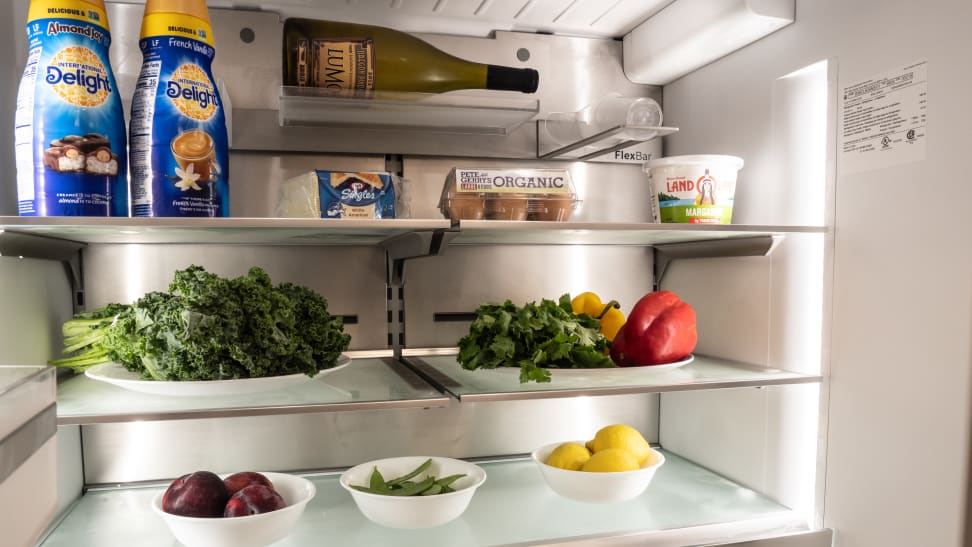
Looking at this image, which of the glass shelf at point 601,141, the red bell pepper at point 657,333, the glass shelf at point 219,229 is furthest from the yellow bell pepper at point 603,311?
the glass shelf at point 219,229

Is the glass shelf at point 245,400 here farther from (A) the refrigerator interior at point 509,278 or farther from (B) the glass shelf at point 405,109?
(B) the glass shelf at point 405,109

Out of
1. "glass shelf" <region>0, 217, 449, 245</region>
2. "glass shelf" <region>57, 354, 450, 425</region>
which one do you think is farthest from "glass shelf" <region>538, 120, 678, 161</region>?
"glass shelf" <region>57, 354, 450, 425</region>

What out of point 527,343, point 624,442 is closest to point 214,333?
point 527,343

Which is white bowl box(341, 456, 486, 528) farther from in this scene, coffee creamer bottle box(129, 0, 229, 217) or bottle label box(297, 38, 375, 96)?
bottle label box(297, 38, 375, 96)

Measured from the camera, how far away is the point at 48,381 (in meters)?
0.49

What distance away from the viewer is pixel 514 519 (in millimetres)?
1197

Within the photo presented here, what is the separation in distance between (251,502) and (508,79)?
916mm

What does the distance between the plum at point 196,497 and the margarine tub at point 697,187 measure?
0.88 meters

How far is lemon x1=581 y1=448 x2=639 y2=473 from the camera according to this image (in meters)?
1.16

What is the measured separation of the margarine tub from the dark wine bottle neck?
1.02 ft

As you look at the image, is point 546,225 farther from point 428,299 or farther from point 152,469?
point 152,469

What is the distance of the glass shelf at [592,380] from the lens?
1.06 meters

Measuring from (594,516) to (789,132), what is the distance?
0.80 meters

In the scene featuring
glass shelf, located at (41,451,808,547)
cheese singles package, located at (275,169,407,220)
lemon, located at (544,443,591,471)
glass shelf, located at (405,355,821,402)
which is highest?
cheese singles package, located at (275,169,407,220)
